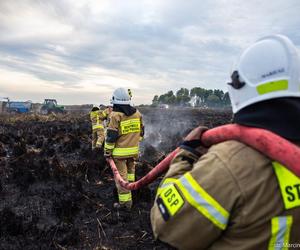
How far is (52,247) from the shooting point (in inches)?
170

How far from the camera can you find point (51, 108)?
119 ft

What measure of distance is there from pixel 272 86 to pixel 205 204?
0.55 m

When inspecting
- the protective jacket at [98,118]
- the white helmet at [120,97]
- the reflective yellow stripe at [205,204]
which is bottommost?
the protective jacket at [98,118]

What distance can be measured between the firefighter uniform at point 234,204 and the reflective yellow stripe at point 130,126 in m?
4.28

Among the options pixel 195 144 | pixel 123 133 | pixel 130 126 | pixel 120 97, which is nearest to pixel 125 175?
pixel 123 133

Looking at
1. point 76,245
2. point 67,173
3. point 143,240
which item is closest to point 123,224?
point 143,240

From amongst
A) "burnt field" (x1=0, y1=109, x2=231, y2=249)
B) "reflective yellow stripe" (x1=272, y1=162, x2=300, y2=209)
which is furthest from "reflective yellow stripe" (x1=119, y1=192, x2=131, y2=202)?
"reflective yellow stripe" (x1=272, y1=162, x2=300, y2=209)

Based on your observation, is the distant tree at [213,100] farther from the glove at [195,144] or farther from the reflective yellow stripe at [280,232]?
the reflective yellow stripe at [280,232]

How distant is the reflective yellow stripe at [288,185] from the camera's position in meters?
1.37

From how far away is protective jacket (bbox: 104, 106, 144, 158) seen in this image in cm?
563

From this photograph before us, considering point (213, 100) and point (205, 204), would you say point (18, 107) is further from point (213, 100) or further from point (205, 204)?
point (213, 100)

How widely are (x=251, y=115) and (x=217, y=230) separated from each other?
476 mm

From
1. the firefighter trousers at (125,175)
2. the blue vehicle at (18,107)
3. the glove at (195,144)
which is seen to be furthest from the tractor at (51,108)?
the glove at (195,144)

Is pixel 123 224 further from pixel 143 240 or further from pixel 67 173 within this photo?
pixel 67 173
